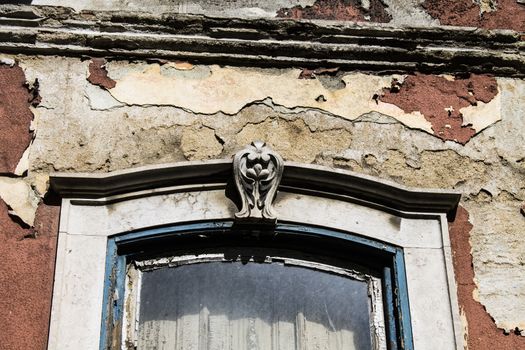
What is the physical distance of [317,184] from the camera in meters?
4.12

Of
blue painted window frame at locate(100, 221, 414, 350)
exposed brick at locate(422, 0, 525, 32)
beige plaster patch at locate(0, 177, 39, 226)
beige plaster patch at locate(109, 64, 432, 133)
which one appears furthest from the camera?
exposed brick at locate(422, 0, 525, 32)

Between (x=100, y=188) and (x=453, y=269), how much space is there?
1.49m

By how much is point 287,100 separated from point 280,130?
0.55ft

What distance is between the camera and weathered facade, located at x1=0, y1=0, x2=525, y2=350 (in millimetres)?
4133

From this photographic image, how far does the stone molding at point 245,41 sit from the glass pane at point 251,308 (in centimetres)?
102

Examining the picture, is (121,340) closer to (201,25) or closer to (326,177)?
(326,177)

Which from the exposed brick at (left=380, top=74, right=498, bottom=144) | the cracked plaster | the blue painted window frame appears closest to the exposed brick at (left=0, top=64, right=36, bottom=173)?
the cracked plaster

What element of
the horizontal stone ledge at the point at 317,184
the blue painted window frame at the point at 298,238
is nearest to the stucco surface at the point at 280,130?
the horizontal stone ledge at the point at 317,184

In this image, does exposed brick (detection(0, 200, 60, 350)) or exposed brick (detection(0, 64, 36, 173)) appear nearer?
exposed brick (detection(0, 200, 60, 350))

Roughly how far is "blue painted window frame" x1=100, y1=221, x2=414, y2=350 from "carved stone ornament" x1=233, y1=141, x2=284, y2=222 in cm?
7

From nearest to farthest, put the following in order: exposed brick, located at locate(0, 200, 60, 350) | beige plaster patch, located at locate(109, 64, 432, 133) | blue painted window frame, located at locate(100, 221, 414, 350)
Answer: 1. exposed brick, located at locate(0, 200, 60, 350)
2. blue painted window frame, located at locate(100, 221, 414, 350)
3. beige plaster patch, located at locate(109, 64, 432, 133)

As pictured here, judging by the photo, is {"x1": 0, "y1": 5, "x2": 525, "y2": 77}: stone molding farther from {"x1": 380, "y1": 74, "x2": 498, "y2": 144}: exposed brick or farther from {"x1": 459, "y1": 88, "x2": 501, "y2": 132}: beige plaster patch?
{"x1": 459, "y1": 88, "x2": 501, "y2": 132}: beige plaster patch

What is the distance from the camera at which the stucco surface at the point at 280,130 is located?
418 centimetres

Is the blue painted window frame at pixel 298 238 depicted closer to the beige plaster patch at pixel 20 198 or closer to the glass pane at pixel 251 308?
the glass pane at pixel 251 308
